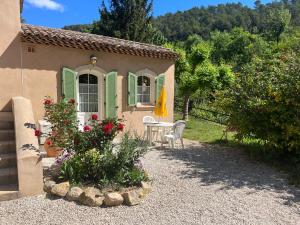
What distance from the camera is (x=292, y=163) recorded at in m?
7.72

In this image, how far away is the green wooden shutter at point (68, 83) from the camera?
909 centimetres

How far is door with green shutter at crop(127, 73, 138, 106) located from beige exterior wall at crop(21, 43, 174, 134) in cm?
15

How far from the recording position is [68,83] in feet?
30.1

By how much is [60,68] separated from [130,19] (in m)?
15.0

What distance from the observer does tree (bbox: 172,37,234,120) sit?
1600 cm

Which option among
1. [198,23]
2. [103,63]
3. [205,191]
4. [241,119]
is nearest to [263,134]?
[241,119]

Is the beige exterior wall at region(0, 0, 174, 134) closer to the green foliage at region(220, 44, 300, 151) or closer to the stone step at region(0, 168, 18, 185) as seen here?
the stone step at region(0, 168, 18, 185)

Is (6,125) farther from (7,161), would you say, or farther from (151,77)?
(151,77)

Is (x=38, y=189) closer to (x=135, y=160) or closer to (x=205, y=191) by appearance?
(x=135, y=160)

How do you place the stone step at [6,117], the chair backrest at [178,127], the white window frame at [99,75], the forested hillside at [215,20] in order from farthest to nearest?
the forested hillside at [215,20], the white window frame at [99,75], the chair backrest at [178,127], the stone step at [6,117]

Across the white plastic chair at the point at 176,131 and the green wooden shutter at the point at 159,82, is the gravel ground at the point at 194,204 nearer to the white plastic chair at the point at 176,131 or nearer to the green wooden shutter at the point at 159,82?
the white plastic chair at the point at 176,131

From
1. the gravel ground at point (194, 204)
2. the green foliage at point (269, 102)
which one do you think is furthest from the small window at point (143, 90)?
the gravel ground at point (194, 204)

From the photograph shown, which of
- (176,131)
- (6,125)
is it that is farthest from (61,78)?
(176,131)

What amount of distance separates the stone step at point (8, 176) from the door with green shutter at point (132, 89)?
5.94m
